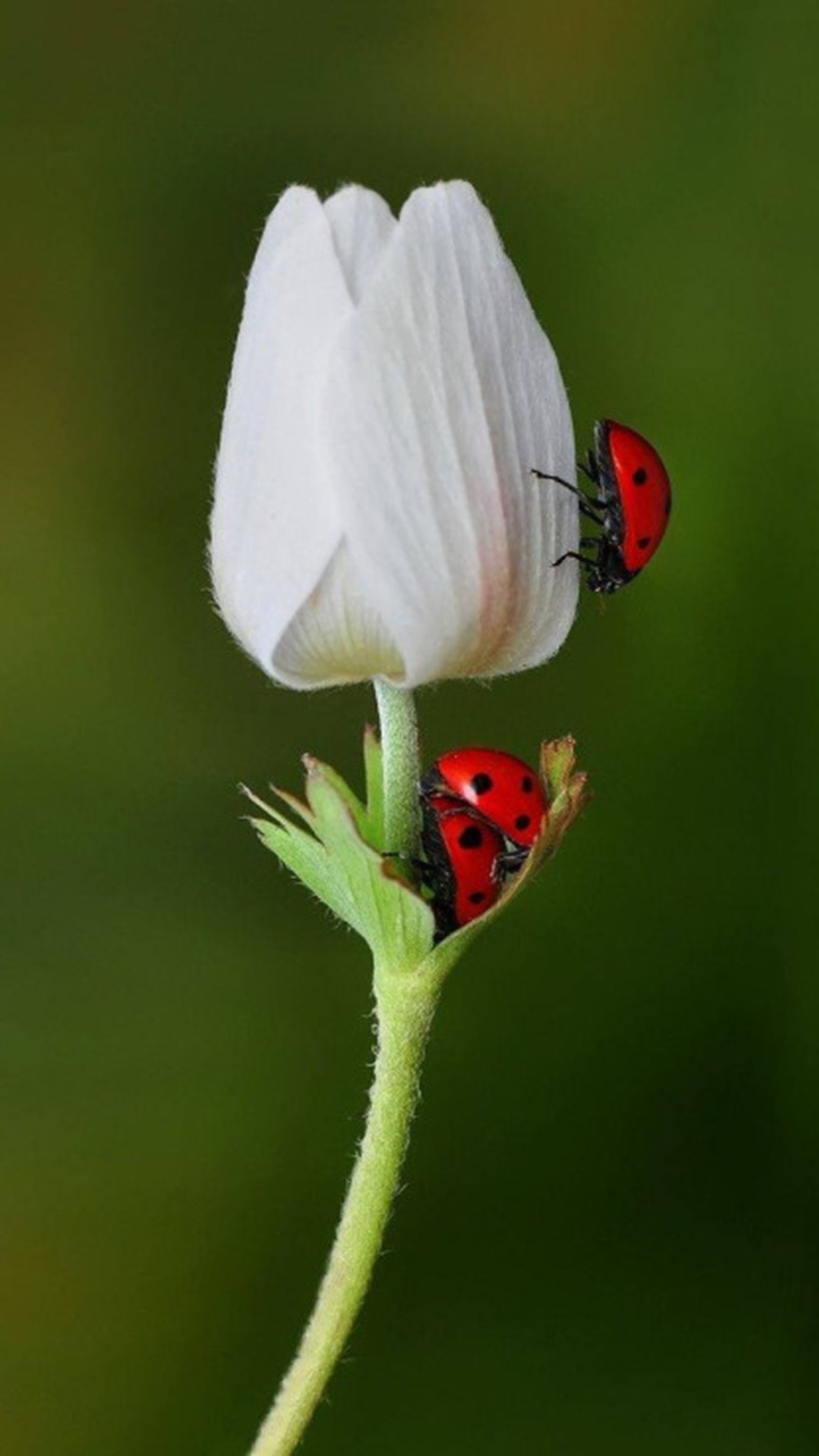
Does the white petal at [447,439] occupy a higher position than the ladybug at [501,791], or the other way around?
the white petal at [447,439]

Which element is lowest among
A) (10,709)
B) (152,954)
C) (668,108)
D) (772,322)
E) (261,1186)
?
(261,1186)

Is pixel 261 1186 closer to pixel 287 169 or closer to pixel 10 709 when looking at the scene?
pixel 10 709

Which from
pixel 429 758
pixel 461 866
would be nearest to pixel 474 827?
pixel 461 866

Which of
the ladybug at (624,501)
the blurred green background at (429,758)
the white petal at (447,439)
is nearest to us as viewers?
the white petal at (447,439)

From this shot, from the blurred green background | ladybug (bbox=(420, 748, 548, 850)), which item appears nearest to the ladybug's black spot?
ladybug (bbox=(420, 748, 548, 850))

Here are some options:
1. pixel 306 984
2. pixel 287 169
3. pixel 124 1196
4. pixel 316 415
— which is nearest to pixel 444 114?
pixel 287 169

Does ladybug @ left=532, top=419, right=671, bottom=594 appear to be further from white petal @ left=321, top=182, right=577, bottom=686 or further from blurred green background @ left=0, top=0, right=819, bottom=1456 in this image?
blurred green background @ left=0, top=0, right=819, bottom=1456

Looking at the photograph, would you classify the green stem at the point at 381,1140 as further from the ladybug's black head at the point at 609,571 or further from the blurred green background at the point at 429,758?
the blurred green background at the point at 429,758

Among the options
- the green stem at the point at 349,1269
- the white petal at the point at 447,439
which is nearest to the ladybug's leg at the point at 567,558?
the white petal at the point at 447,439
